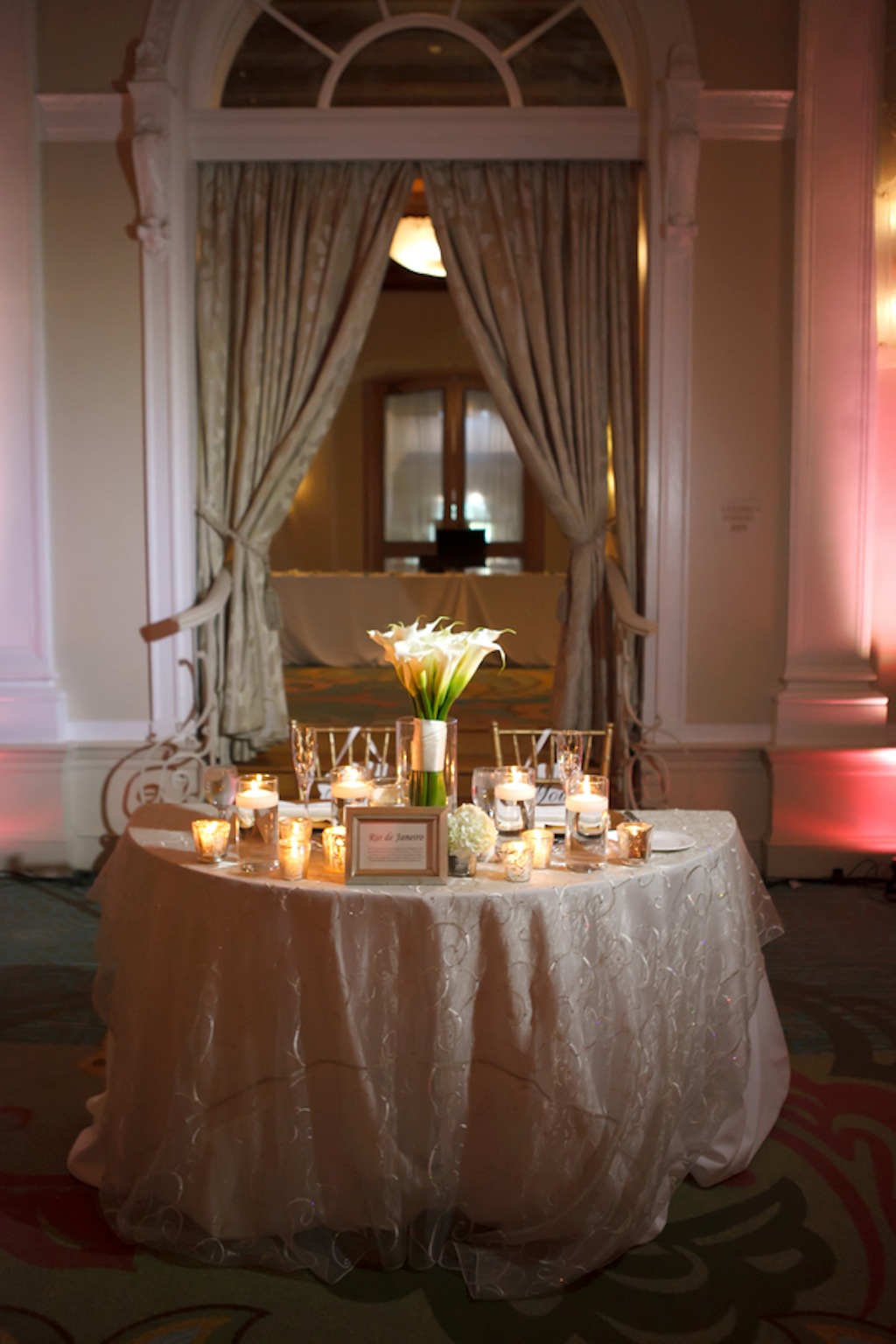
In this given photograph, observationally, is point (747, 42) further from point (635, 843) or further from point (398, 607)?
point (398, 607)

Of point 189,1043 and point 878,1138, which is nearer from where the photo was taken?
point 189,1043

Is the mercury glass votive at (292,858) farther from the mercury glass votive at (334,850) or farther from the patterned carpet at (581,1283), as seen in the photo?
the patterned carpet at (581,1283)

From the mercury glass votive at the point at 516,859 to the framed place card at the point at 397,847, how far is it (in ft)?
0.39

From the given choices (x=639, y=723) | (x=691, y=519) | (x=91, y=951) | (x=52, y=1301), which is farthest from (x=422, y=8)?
(x=52, y=1301)

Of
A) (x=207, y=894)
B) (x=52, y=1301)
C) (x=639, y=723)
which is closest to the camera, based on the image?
(x=52, y=1301)

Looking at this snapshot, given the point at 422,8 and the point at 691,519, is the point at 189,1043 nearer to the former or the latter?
the point at 691,519

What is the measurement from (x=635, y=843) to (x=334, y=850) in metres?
0.60

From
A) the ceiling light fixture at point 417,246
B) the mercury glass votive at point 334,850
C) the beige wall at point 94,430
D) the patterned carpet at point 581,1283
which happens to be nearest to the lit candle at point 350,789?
the mercury glass votive at point 334,850

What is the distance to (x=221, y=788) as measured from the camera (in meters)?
2.54

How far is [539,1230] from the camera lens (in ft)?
7.23

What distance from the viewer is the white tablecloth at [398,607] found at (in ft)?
26.4

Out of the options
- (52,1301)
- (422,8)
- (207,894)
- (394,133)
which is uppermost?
(422,8)

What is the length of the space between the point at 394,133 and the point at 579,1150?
13.0 feet

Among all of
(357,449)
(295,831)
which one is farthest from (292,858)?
(357,449)
